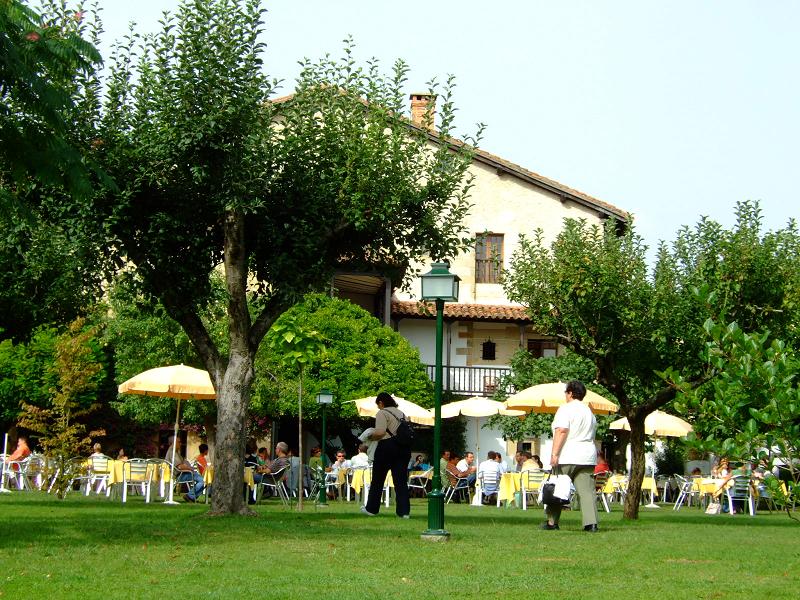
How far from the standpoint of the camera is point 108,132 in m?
15.0

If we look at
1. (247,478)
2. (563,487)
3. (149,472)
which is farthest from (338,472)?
(563,487)

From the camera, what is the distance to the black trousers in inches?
635

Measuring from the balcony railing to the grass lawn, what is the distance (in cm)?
2798

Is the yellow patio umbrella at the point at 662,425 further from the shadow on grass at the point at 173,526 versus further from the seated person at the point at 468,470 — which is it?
the shadow on grass at the point at 173,526

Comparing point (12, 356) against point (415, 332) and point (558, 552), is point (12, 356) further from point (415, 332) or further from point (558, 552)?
point (558, 552)

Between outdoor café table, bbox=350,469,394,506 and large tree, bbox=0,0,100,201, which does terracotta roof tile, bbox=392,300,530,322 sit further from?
large tree, bbox=0,0,100,201

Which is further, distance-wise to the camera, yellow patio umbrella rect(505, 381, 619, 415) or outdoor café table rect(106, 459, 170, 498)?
yellow patio umbrella rect(505, 381, 619, 415)

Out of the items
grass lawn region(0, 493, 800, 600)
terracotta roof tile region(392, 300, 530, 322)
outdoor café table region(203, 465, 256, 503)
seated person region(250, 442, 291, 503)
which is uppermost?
terracotta roof tile region(392, 300, 530, 322)

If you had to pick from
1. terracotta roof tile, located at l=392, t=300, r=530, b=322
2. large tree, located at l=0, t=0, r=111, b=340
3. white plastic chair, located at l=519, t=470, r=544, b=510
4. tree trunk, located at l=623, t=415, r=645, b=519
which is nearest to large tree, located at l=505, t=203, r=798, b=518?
tree trunk, located at l=623, t=415, r=645, b=519

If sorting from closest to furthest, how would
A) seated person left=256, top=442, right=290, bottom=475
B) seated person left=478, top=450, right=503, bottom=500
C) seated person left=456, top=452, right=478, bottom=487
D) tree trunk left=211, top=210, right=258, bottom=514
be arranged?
tree trunk left=211, top=210, right=258, bottom=514 → seated person left=256, top=442, right=290, bottom=475 → seated person left=478, top=450, right=503, bottom=500 → seated person left=456, top=452, right=478, bottom=487

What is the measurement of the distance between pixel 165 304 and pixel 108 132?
2371mm

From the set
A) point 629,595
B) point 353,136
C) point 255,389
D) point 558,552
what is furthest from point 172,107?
point 255,389

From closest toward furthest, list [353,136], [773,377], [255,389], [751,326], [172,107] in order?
1. [773,377]
2. [172,107]
3. [353,136]
4. [751,326]
5. [255,389]

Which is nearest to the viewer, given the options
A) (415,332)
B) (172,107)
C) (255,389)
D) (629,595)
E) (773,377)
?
(773,377)
